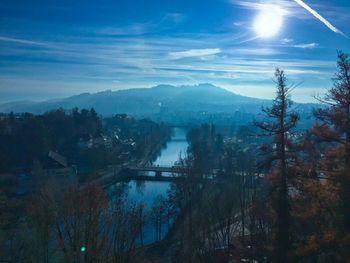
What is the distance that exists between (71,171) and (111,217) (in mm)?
13543

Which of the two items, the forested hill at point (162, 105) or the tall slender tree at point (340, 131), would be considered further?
the forested hill at point (162, 105)

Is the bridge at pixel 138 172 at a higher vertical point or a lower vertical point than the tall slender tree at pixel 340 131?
lower

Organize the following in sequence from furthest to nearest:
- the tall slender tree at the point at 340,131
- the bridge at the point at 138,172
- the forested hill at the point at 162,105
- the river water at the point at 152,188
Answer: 1. the forested hill at the point at 162,105
2. the bridge at the point at 138,172
3. the river water at the point at 152,188
4. the tall slender tree at the point at 340,131

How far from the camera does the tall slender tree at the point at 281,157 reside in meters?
4.16

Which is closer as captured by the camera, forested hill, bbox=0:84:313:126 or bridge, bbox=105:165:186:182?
bridge, bbox=105:165:186:182

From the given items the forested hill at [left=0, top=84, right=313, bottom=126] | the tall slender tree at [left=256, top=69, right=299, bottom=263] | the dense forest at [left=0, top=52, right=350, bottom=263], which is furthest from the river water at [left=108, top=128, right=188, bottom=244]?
the forested hill at [left=0, top=84, right=313, bottom=126]

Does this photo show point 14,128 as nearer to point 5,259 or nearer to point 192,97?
point 5,259

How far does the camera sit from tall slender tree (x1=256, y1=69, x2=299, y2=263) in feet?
13.7

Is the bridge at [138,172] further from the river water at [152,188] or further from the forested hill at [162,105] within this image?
the forested hill at [162,105]

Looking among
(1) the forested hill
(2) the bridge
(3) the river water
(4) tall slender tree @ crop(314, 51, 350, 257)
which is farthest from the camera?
(1) the forested hill

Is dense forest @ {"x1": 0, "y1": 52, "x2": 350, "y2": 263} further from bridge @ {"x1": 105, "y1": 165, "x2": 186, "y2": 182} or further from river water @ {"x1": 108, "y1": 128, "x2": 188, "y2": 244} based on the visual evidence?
bridge @ {"x1": 105, "y1": 165, "x2": 186, "y2": 182}

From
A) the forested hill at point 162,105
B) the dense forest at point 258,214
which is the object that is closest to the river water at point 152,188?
the dense forest at point 258,214

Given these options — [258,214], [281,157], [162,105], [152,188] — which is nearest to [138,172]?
[152,188]

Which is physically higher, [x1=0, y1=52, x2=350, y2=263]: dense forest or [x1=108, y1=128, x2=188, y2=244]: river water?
[x1=0, y1=52, x2=350, y2=263]: dense forest
